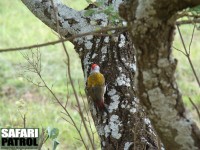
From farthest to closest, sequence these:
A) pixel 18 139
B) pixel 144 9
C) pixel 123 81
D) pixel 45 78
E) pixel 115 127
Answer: pixel 45 78 → pixel 18 139 → pixel 123 81 → pixel 115 127 → pixel 144 9

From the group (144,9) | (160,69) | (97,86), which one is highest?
(97,86)

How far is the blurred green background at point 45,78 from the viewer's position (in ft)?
15.1

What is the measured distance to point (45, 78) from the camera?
5.66m

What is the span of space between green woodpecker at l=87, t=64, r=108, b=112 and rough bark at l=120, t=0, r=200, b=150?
87cm

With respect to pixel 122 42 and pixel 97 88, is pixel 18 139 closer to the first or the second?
pixel 97 88

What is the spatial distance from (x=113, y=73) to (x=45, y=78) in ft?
10.6

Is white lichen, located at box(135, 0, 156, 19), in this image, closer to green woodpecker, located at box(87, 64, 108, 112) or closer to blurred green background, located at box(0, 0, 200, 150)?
green woodpecker, located at box(87, 64, 108, 112)

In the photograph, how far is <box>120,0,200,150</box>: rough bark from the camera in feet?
4.51

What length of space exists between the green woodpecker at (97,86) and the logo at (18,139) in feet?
1.72

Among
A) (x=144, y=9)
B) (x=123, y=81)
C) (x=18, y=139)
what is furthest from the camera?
(x=18, y=139)

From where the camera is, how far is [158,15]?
4.51 feet

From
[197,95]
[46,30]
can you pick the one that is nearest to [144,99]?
[197,95]

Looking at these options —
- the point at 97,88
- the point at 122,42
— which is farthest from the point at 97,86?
the point at 122,42

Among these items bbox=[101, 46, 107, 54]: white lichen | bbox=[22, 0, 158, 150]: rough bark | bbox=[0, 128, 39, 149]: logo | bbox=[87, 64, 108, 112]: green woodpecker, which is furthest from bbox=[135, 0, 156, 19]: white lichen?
bbox=[0, 128, 39, 149]: logo
